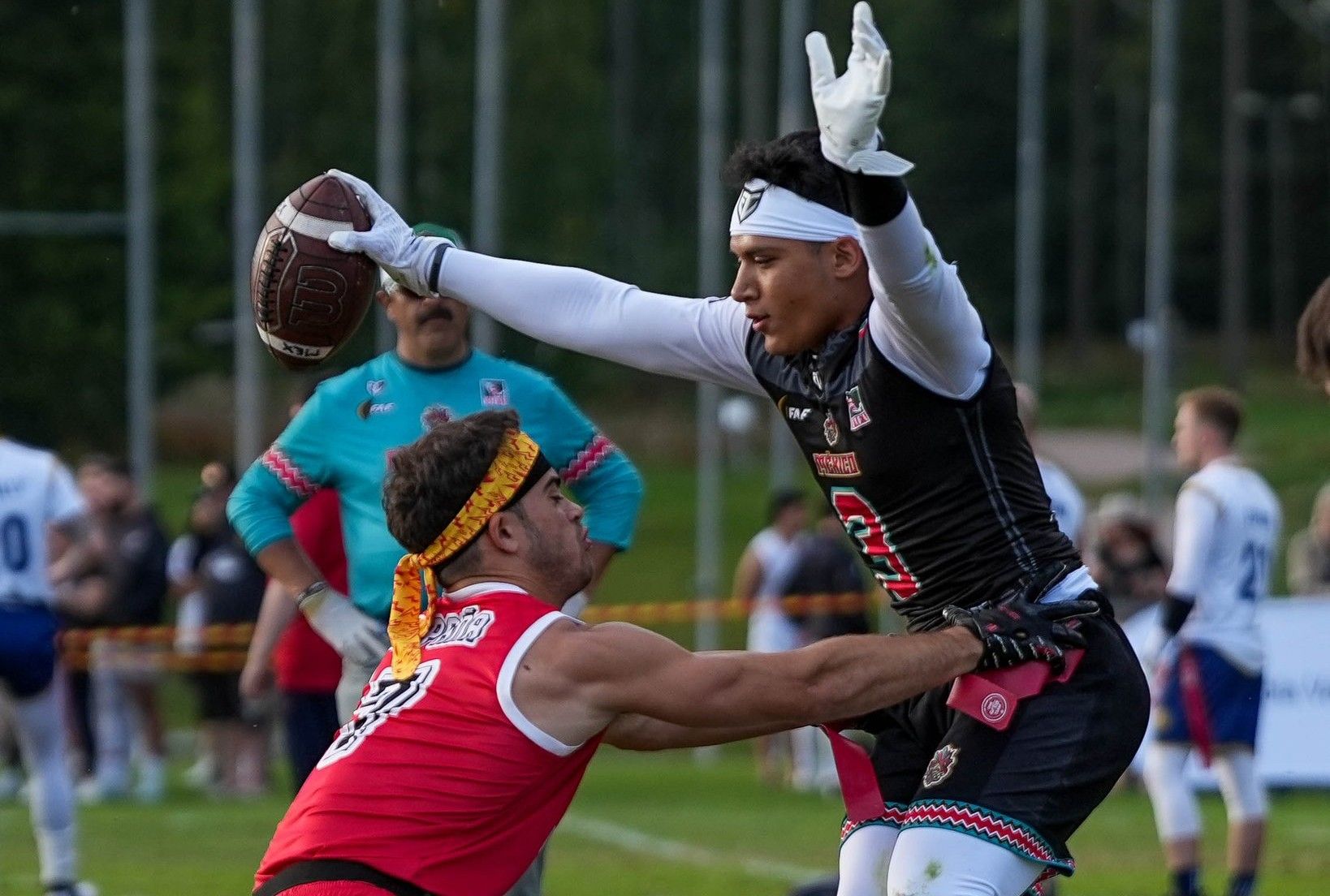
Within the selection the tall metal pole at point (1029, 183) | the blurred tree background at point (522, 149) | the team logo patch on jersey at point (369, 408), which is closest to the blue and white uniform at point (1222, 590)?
the team logo patch on jersey at point (369, 408)

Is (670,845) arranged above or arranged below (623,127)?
below

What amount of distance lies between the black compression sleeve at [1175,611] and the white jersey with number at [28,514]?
4.54 meters

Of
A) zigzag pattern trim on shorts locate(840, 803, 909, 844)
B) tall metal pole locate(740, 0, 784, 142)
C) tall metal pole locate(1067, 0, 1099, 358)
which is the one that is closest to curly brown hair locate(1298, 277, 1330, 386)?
zigzag pattern trim on shorts locate(840, 803, 909, 844)

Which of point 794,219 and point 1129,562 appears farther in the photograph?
point 1129,562

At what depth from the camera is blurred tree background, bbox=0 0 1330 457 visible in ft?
73.1

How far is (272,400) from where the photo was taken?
31.4m

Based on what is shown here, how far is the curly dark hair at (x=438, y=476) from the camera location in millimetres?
3957

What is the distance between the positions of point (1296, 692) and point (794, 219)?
9848 millimetres

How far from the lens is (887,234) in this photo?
377 cm

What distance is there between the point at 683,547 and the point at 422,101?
8659 millimetres

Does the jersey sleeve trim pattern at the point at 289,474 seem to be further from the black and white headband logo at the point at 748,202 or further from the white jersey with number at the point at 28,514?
the white jersey with number at the point at 28,514

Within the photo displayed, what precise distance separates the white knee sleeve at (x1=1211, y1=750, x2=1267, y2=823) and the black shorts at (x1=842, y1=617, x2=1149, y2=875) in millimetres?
4755

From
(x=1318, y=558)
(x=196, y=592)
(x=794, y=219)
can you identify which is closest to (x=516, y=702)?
(x=794, y=219)

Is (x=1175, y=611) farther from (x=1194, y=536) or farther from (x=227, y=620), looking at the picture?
(x=227, y=620)
